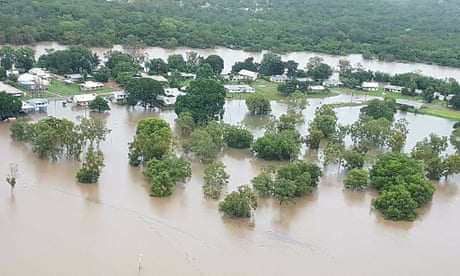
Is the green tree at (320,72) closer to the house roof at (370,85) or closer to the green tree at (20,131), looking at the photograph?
the house roof at (370,85)

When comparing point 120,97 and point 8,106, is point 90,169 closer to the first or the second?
point 8,106

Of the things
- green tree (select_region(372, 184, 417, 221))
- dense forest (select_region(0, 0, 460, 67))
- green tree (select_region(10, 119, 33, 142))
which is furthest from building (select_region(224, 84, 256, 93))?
green tree (select_region(372, 184, 417, 221))

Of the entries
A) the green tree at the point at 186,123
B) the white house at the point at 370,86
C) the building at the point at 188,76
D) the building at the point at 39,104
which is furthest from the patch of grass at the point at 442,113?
the building at the point at 39,104

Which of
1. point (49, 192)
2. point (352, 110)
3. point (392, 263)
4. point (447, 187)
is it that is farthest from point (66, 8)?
point (392, 263)

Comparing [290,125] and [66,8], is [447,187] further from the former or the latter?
[66,8]

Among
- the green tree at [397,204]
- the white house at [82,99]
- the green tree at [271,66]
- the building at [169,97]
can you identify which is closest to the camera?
the green tree at [397,204]

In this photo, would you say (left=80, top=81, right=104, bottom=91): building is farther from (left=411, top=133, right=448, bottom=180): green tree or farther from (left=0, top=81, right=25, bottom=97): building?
(left=411, top=133, right=448, bottom=180): green tree
